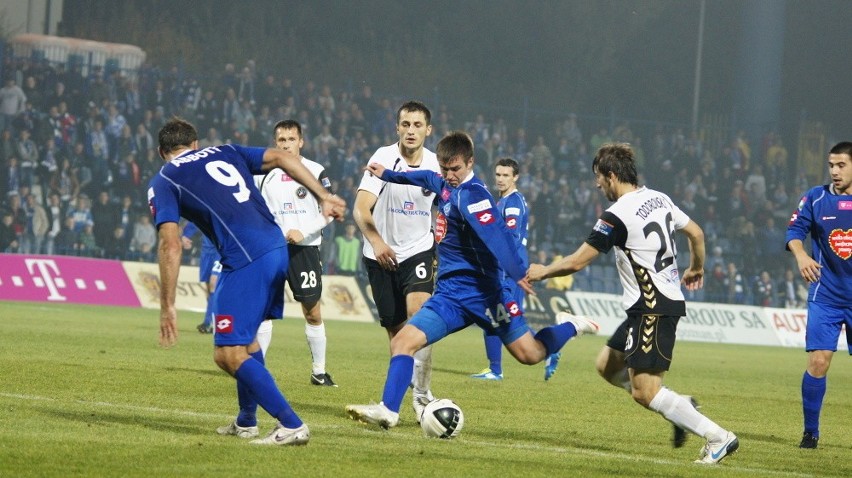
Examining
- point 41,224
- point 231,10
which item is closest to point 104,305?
point 41,224

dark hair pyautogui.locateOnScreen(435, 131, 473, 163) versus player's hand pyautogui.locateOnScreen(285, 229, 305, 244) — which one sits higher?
dark hair pyautogui.locateOnScreen(435, 131, 473, 163)

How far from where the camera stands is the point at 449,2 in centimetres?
4447

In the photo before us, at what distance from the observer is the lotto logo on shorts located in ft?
23.4

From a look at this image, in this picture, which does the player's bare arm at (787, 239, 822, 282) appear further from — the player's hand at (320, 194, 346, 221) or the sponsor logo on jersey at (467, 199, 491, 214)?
the player's hand at (320, 194, 346, 221)

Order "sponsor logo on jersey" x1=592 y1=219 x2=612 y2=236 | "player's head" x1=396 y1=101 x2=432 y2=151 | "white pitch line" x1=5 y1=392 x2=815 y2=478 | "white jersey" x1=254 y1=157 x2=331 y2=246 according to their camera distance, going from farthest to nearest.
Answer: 1. "white jersey" x1=254 y1=157 x2=331 y2=246
2. "player's head" x1=396 y1=101 x2=432 y2=151
3. "sponsor logo on jersey" x1=592 y1=219 x2=612 y2=236
4. "white pitch line" x1=5 y1=392 x2=815 y2=478

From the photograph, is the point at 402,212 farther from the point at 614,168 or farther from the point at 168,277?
the point at 168,277

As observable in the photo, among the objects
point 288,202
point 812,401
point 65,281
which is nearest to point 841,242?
point 812,401

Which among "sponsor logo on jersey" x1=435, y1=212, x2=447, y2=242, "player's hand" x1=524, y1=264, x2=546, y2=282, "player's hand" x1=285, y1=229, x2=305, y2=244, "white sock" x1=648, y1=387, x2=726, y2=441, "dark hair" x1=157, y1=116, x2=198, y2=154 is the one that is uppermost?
"dark hair" x1=157, y1=116, x2=198, y2=154

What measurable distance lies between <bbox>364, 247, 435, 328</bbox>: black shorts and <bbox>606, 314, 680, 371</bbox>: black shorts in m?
2.45

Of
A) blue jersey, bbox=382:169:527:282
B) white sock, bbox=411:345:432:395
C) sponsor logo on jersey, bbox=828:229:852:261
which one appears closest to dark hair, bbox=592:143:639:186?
blue jersey, bbox=382:169:527:282

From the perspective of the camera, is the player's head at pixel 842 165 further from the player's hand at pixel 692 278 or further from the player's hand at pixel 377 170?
the player's hand at pixel 377 170

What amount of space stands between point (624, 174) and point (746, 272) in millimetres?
28057

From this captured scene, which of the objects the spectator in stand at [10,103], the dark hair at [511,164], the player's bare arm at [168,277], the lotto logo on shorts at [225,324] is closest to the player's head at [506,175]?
the dark hair at [511,164]

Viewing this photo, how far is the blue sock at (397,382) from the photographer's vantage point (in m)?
7.78
